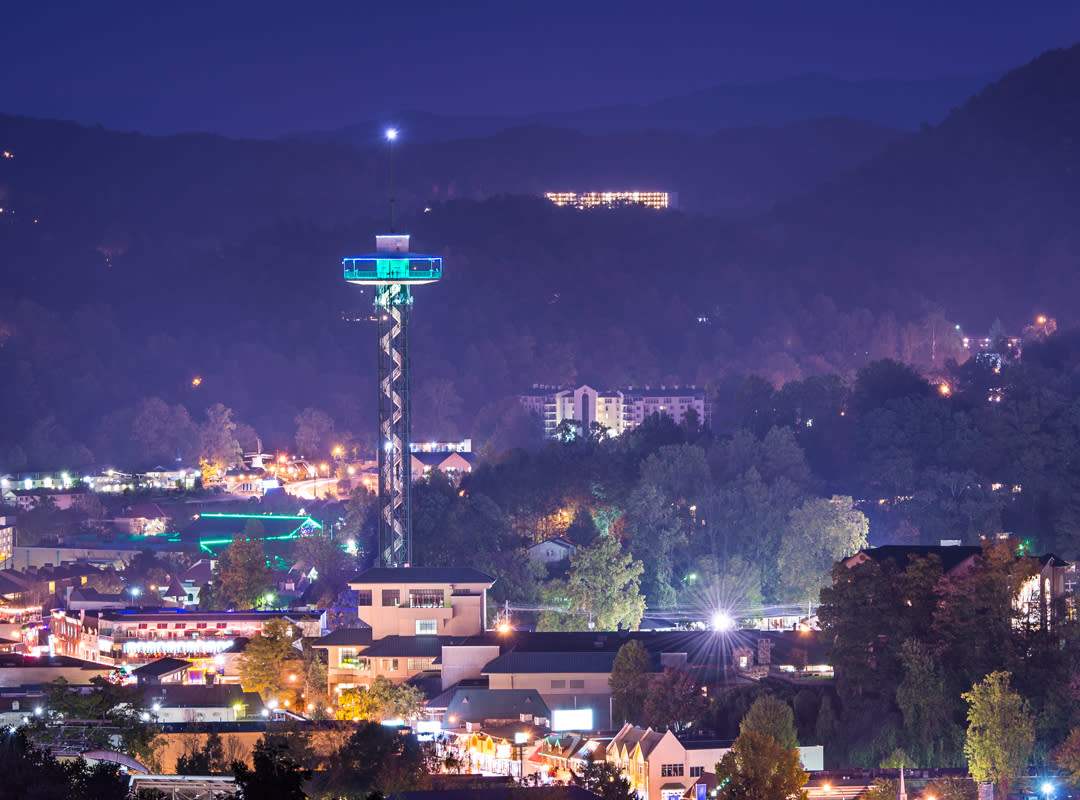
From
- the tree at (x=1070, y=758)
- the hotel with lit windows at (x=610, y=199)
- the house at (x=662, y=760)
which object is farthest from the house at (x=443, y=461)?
the hotel with lit windows at (x=610, y=199)

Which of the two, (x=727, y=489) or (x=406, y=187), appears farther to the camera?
(x=406, y=187)

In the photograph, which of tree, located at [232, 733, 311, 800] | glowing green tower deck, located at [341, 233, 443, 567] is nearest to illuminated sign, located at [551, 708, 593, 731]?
glowing green tower deck, located at [341, 233, 443, 567]

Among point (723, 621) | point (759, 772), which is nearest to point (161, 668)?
point (723, 621)

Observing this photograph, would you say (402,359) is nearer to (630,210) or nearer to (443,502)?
(443,502)

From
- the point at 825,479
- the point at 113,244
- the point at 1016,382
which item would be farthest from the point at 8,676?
the point at 113,244

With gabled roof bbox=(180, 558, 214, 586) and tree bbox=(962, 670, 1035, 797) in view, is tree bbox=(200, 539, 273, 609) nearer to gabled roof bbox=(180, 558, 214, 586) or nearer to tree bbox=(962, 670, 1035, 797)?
gabled roof bbox=(180, 558, 214, 586)

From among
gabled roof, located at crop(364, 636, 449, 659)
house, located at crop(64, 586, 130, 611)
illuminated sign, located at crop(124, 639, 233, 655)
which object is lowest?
gabled roof, located at crop(364, 636, 449, 659)
